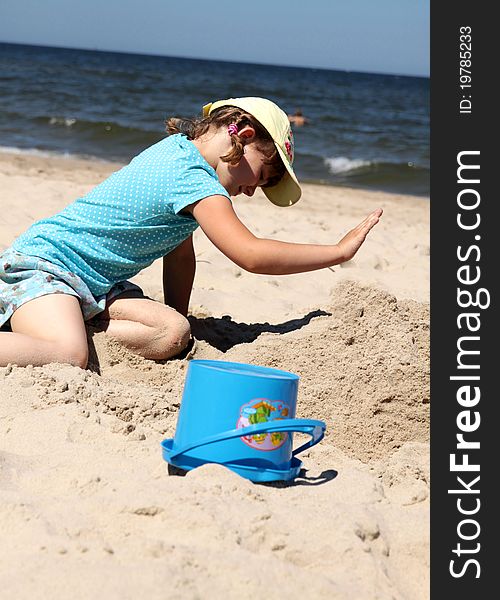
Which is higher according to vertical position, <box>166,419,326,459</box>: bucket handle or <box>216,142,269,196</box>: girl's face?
<box>216,142,269,196</box>: girl's face

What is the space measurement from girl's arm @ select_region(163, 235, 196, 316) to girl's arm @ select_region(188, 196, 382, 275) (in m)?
0.54

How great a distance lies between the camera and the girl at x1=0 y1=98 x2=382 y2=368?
2.62 m

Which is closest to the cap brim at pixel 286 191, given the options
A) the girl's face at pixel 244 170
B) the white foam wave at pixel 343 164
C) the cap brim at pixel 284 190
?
the cap brim at pixel 284 190

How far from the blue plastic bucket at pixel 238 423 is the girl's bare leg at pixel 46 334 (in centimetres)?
74

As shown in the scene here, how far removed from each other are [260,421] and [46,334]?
3.13ft

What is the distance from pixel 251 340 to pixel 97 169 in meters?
5.78

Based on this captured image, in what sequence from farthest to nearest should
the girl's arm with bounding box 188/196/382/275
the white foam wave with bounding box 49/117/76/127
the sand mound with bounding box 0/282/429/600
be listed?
the white foam wave with bounding box 49/117/76/127
the girl's arm with bounding box 188/196/382/275
the sand mound with bounding box 0/282/429/600

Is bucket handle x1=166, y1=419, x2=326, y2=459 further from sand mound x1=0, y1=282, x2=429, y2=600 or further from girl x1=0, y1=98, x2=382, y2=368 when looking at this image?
girl x1=0, y1=98, x2=382, y2=368

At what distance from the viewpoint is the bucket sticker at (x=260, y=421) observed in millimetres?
1812

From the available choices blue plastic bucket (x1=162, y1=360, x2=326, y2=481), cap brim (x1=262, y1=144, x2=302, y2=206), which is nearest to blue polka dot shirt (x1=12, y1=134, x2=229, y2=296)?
cap brim (x1=262, y1=144, x2=302, y2=206)

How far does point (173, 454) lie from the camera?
1.79 meters

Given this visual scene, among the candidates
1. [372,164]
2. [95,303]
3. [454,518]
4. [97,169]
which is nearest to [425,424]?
[454,518]

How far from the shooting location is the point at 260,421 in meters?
1.83

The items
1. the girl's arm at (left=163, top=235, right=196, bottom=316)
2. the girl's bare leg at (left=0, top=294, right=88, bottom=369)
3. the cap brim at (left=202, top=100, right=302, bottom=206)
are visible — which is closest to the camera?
the girl's bare leg at (left=0, top=294, right=88, bottom=369)
